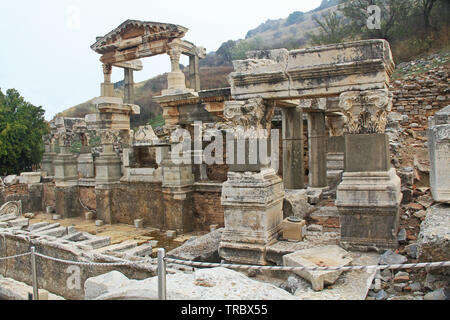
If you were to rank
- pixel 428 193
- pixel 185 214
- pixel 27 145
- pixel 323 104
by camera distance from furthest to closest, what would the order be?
pixel 27 145 < pixel 185 214 < pixel 323 104 < pixel 428 193

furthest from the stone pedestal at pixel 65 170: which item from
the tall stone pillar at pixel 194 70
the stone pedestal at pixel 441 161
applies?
the stone pedestal at pixel 441 161

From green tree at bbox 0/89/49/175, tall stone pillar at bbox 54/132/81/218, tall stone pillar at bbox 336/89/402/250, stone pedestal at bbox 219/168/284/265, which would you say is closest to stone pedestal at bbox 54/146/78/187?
tall stone pillar at bbox 54/132/81/218

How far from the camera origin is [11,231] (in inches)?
326

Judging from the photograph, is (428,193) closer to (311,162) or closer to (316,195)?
(316,195)

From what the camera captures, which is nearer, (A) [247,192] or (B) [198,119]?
(A) [247,192]

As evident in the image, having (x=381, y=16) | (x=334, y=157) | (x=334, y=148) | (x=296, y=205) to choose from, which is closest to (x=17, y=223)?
(x=296, y=205)

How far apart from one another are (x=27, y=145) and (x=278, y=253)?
649 inches

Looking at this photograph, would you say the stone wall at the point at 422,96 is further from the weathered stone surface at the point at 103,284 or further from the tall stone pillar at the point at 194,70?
the weathered stone surface at the point at 103,284

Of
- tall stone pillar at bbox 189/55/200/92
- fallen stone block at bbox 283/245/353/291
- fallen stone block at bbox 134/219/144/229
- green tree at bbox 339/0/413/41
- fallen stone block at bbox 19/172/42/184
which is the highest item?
green tree at bbox 339/0/413/41

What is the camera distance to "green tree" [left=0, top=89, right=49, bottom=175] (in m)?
17.4

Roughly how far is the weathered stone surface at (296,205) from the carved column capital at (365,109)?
2080 millimetres

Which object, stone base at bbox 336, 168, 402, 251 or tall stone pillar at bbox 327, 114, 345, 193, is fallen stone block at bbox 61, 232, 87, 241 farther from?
stone base at bbox 336, 168, 402, 251
